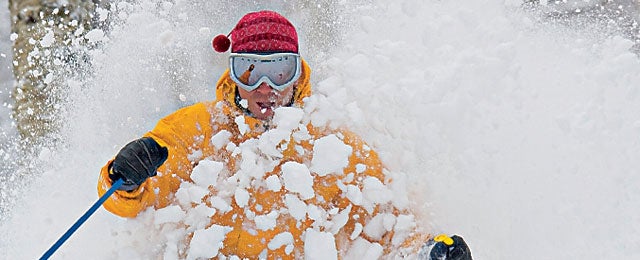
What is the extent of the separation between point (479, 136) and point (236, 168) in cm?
101

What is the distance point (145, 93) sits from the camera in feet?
10.9

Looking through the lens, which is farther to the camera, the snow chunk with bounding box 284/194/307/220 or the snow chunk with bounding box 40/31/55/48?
the snow chunk with bounding box 40/31/55/48

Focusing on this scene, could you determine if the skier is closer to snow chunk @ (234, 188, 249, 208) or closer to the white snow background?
snow chunk @ (234, 188, 249, 208)

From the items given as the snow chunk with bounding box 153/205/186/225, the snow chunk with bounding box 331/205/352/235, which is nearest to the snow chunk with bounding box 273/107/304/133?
the snow chunk with bounding box 331/205/352/235

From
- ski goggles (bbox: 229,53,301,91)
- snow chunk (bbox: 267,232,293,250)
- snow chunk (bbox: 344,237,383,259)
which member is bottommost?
snow chunk (bbox: 344,237,383,259)

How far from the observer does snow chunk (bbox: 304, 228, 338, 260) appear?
206 centimetres

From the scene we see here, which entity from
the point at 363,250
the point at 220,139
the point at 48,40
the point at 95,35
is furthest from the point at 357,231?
the point at 48,40

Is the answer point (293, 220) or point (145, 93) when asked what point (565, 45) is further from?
point (145, 93)

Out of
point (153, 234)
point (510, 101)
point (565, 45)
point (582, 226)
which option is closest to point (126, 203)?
point (153, 234)

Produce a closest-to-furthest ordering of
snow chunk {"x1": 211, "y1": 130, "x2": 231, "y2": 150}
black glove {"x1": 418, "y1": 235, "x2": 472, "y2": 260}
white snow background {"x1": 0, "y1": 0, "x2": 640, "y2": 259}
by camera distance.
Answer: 1. black glove {"x1": 418, "y1": 235, "x2": 472, "y2": 260}
2. snow chunk {"x1": 211, "y1": 130, "x2": 231, "y2": 150}
3. white snow background {"x1": 0, "y1": 0, "x2": 640, "y2": 259}

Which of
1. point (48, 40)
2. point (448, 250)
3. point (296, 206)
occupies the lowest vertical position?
point (448, 250)

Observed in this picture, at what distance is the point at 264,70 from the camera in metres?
2.07

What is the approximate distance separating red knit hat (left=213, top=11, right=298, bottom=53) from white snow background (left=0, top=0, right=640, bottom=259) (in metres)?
0.28

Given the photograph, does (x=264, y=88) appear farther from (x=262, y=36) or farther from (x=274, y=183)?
(x=274, y=183)
